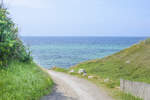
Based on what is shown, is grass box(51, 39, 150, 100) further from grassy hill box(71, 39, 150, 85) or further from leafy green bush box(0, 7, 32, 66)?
leafy green bush box(0, 7, 32, 66)

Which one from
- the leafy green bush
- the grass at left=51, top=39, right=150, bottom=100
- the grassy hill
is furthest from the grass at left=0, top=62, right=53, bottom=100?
the grassy hill

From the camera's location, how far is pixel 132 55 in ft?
109

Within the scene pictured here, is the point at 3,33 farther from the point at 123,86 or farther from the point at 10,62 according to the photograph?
the point at 123,86

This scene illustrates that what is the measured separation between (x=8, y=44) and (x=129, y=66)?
68.2ft

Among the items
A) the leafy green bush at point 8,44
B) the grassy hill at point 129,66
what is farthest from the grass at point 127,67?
the leafy green bush at point 8,44

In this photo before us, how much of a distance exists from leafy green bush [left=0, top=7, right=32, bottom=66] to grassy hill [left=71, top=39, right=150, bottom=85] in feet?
37.1

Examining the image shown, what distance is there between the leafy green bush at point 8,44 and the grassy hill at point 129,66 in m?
11.3

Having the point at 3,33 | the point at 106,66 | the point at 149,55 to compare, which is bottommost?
the point at 106,66

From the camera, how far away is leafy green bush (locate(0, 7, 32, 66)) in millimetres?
11988

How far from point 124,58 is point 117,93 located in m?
18.6

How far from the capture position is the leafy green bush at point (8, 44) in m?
12.0

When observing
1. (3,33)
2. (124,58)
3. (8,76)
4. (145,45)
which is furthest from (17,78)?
(145,45)

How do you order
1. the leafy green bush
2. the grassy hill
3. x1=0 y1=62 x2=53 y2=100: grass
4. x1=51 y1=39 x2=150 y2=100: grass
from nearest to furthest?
1. x1=0 y1=62 x2=53 y2=100: grass
2. the leafy green bush
3. x1=51 y1=39 x2=150 y2=100: grass
4. the grassy hill

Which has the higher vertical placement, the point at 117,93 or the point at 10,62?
the point at 10,62
